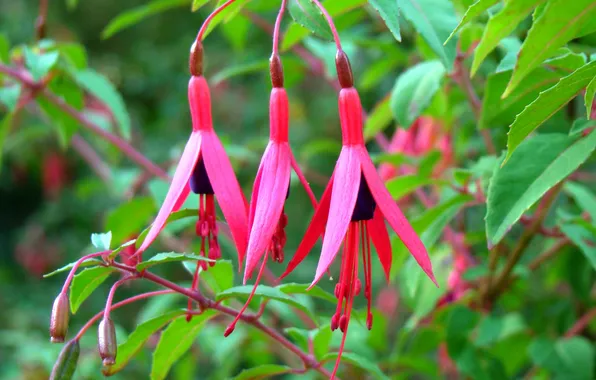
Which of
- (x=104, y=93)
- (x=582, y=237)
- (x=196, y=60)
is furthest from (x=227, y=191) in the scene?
(x=104, y=93)

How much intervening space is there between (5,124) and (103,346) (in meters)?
0.73

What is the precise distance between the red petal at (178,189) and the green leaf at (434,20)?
232 mm

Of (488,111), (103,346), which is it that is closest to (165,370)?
(103,346)

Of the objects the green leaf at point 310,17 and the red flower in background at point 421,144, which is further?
the red flower in background at point 421,144

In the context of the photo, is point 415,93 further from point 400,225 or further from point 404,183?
point 400,225

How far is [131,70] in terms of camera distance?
2988 mm

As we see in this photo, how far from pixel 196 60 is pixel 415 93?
299 millimetres

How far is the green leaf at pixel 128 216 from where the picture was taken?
1156 mm

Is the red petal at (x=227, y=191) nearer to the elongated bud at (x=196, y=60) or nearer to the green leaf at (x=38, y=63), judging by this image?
the elongated bud at (x=196, y=60)

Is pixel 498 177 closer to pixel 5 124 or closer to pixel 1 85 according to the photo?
pixel 5 124

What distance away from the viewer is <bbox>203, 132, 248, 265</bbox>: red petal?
58cm

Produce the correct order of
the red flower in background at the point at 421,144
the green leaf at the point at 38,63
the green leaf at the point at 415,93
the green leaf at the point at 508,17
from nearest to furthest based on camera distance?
the green leaf at the point at 508,17 → the green leaf at the point at 415,93 → the green leaf at the point at 38,63 → the red flower in background at the point at 421,144

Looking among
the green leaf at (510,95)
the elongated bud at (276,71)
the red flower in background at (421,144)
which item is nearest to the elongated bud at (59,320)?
A: the elongated bud at (276,71)

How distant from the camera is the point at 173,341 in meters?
0.72
